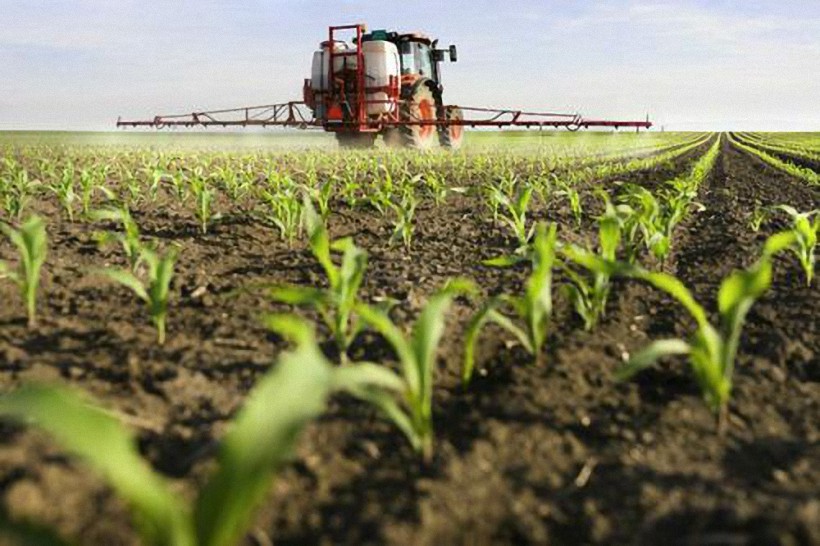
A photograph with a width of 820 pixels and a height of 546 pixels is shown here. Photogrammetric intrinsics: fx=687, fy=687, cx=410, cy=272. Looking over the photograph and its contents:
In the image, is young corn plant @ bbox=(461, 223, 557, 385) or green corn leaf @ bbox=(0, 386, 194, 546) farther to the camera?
young corn plant @ bbox=(461, 223, 557, 385)

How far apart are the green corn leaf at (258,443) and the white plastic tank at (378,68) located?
12.8m

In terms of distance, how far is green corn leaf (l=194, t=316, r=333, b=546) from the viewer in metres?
0.86

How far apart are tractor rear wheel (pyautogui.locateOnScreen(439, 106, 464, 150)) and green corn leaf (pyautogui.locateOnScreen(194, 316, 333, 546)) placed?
52.9 ft

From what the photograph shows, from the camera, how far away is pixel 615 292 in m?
3.28

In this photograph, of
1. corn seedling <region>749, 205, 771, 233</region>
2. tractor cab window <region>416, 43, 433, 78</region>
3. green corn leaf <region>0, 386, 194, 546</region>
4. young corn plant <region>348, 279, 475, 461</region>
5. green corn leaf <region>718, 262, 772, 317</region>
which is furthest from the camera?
tractor cab window <region>416, 43, 433, 78</region>

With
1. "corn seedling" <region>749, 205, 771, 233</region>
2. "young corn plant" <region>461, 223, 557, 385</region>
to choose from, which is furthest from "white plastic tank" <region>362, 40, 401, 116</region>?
"young corn plant" <region>461, 223, 557, 385</region>

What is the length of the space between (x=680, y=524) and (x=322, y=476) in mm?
768

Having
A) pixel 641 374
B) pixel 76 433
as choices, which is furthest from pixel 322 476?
pixel 641 374

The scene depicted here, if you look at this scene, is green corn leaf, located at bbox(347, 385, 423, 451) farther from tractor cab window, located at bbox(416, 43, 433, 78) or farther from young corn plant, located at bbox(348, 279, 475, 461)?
tractor cab window, located at bbox(416, 43, 433, 78)

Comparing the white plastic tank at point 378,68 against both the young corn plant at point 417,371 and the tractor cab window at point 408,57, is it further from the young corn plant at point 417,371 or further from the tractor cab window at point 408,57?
the young corn plant at point 417,371

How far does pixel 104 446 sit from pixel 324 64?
1372 cm

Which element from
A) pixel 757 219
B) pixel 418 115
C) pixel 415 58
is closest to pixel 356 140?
pixel 418 115

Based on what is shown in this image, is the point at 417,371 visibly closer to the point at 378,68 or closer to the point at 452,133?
the point at 378,68

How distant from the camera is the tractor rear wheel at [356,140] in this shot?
1506cm
